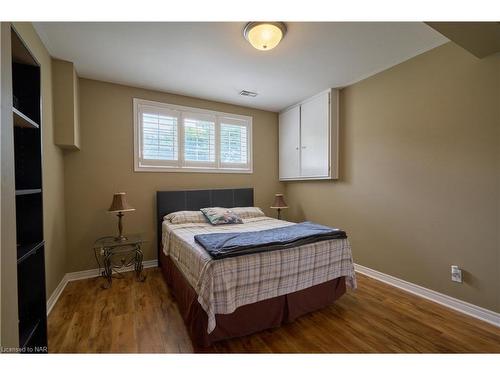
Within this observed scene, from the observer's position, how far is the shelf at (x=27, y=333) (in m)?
1.17

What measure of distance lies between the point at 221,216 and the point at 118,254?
60.3 inches

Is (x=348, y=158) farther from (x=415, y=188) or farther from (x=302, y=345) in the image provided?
(x=302, y=345)

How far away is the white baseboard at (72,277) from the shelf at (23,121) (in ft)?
5.80

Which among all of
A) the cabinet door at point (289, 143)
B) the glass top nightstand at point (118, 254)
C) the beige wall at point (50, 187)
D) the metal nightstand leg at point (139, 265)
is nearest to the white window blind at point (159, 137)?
the beige wall at point (50, 187)

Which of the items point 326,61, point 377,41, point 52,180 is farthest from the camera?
point 326,61

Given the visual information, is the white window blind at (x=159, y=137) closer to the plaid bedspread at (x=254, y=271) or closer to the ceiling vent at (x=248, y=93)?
the ceiling vent at (x=248, y=93)

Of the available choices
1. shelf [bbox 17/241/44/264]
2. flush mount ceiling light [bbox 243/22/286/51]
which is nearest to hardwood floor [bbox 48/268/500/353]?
shelf [bbox 17/241/44/264]

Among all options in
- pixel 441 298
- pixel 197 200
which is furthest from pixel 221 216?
pixel 441 298

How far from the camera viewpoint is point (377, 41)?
6.98ft

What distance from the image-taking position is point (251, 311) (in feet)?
5.70

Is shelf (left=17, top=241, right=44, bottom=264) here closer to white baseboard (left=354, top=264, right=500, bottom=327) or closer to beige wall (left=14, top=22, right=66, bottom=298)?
beige wall (left=14, top=22, right=66, bottom=298)

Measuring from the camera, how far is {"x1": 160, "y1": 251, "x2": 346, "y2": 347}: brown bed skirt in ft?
5.32

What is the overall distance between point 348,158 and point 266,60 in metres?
1.72
